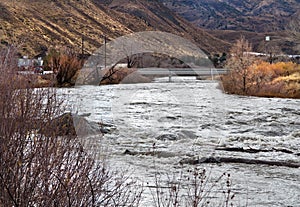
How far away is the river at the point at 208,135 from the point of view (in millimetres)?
7257

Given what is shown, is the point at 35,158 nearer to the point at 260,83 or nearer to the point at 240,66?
the point at 240,66

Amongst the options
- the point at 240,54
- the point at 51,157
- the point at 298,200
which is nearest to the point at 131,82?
the point at 240,54

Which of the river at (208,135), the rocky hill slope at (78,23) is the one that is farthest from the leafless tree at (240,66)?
the rocky hill slope at (78,23)

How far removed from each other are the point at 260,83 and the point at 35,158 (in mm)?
23132

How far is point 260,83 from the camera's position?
84.7ft

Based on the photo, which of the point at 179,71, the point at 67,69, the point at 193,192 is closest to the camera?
the point at 193,192

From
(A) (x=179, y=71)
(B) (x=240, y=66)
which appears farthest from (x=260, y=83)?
(A) (x=179, y=71)

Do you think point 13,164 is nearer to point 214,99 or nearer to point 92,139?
point 92,139

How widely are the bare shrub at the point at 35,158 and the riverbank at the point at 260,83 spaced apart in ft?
68.0

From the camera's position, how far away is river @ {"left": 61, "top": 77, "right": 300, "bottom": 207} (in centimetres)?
726

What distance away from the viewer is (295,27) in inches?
1677

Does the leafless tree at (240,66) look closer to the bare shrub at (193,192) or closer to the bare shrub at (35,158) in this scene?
the bare shrub at (193,192)

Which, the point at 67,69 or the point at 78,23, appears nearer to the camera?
the point at 67,69

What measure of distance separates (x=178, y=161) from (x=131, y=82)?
1034 inches
